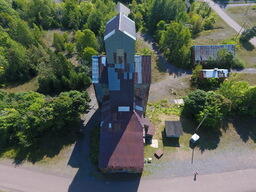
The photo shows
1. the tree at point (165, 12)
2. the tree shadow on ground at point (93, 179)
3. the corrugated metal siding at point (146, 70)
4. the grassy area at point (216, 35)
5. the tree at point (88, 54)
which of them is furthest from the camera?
the tree at point (165, 12)

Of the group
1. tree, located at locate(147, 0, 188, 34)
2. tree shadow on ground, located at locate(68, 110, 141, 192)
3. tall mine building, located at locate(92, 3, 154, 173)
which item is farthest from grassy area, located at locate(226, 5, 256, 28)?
tree shadow on ground, located at locate(68, 110, 141, 192)

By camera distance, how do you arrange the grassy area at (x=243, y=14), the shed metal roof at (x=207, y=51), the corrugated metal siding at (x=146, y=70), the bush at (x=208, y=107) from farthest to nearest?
the grassy area at (x=243, y=14) → the shed metal roof at (x=207, y=51) → the bush at (x=208, y=107) → the corrugated metal siding at (x=146, y=70)

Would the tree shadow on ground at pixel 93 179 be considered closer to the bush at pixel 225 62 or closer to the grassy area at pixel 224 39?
→ the bush at pixel 225 62

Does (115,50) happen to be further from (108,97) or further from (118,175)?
(118,175)

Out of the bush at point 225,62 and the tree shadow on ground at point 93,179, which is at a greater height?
the bush at point 225,62

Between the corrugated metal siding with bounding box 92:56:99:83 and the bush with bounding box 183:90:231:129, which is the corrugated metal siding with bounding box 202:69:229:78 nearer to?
the bush with bounding box 183:90:231:129

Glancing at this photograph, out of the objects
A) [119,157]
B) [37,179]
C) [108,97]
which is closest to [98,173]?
[119,157]

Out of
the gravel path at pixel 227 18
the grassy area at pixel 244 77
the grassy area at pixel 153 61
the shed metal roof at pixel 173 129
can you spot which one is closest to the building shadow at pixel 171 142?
the shed metal roof at pixel 173 129
